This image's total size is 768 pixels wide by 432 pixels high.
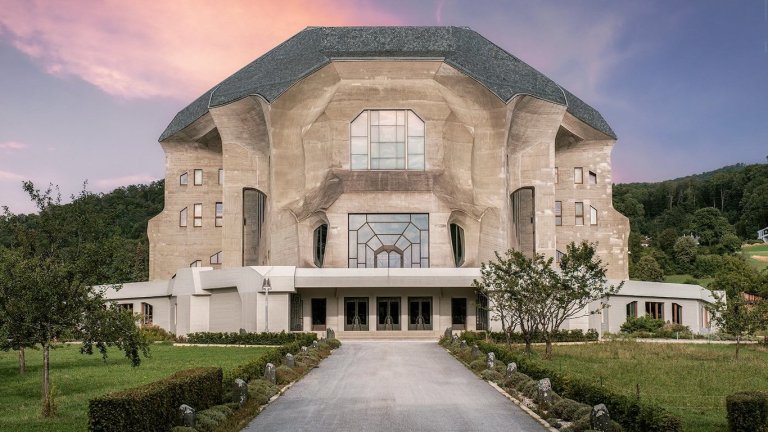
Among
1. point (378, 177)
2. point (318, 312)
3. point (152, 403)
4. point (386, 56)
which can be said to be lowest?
point (152, 403)

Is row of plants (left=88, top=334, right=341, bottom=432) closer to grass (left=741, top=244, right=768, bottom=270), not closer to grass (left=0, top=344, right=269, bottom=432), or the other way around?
grass (left=0, top=344, right=269, bottom=432)

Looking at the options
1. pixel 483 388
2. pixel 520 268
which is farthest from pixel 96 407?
pixel 520 268

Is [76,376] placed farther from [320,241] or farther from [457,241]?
[457,241]

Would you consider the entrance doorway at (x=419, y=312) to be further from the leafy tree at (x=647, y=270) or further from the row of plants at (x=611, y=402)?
the leafy tree at (x=647, y=270)

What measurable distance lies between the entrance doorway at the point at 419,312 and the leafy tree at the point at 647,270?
4676 cm

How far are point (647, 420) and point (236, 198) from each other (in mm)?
46667

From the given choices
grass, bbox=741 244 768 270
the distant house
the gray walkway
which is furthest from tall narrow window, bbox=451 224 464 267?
the distant house

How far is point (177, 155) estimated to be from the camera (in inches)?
2537

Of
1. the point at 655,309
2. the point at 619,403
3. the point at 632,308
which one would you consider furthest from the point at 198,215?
the point at 619,403

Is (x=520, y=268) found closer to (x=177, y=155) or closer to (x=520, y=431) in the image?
(x=520, y=431)

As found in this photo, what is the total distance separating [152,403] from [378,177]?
38.7 meters

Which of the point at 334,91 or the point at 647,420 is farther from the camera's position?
the point at 334,91

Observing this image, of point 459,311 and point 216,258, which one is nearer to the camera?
point 459,311

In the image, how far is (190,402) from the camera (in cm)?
1647
